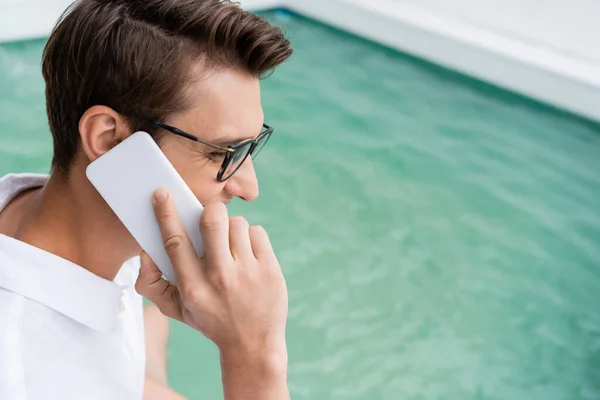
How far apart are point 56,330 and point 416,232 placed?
2567 mm

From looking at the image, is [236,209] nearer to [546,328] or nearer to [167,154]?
[546,328]

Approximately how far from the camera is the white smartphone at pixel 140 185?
144 cm

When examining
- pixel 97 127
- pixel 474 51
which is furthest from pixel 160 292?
pixel 474 51

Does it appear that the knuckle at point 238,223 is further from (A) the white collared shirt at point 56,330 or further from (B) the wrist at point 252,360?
(A) the white collared shirt at point 56,330

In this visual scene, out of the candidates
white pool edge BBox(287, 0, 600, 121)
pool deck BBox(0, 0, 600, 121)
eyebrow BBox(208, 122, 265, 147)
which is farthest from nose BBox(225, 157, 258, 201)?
white pool edge BBox(287, 0, 600, 121)

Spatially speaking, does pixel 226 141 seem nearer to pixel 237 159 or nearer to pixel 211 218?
pixel 237 159

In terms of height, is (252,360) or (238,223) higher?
(238,223)

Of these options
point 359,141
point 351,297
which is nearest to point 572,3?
point 359,141

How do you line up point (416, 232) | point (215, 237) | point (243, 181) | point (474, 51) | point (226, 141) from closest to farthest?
point (215, 237) < point (226, 141) < point (243, 181) < point (416, 232) < point (474, 51)

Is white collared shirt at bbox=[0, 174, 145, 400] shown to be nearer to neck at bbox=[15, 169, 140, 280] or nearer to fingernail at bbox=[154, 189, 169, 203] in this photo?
neck at bbox=[15, 169, 140, 280]

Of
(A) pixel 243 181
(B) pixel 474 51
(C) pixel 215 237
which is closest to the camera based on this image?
(C) pixel 215 237

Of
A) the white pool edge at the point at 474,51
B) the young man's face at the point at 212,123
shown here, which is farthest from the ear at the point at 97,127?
the white pool edge at the point at 474,51

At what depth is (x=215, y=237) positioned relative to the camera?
1354mm

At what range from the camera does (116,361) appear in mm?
1645
